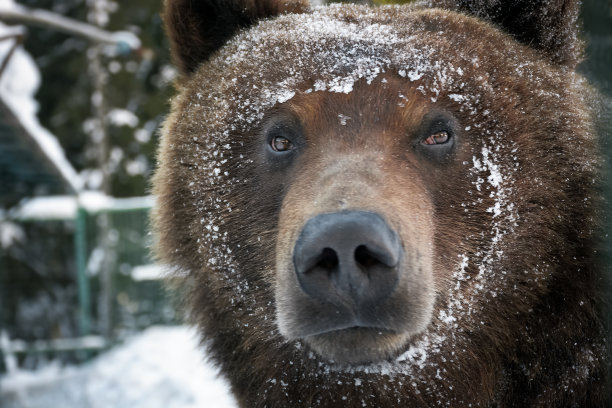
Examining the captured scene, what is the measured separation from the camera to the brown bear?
252cm

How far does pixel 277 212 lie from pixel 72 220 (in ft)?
31.6

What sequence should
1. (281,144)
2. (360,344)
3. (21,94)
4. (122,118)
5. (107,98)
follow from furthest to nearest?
(107,98)
(122,118)
(21,94)
(281,144)
(360,344)

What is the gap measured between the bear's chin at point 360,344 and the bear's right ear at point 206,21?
1728 mm

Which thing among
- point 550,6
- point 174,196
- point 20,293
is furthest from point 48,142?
point 550,6

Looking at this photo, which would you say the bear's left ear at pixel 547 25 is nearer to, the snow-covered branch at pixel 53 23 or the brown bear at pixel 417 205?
the brown bear at pixel 417 205

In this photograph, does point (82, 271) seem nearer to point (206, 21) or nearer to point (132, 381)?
point (132, 381)

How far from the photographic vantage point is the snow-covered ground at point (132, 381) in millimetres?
7678

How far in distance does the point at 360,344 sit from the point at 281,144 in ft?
3.10

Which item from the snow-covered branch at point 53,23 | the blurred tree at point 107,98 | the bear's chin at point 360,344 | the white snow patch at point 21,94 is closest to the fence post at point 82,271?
the white snow patch at point 21,94

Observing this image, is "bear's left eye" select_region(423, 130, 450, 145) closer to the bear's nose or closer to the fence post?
the bear's nose

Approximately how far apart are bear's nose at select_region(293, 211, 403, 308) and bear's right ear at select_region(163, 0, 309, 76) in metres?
1.60

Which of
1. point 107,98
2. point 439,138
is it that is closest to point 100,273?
point 107,98

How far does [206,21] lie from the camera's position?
3.54 meters

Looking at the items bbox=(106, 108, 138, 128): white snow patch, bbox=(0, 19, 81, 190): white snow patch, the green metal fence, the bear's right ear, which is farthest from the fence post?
the bear's right ear
